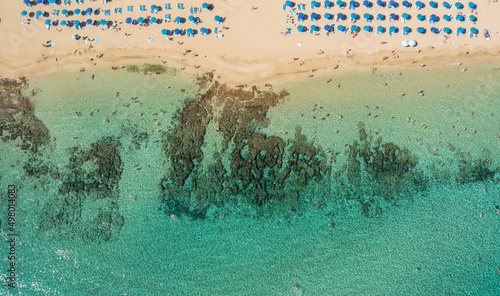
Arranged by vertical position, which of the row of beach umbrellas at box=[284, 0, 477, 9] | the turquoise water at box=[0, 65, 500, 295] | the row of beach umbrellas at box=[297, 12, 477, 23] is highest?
the row of beach umbrellas at box=[284, 0, 477, 9]

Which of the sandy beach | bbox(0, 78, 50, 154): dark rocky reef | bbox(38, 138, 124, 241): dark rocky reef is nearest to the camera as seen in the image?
bbox(38, 138, 124, 241): dark rocky reef

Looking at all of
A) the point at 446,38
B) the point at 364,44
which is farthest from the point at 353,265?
the point at 446,38

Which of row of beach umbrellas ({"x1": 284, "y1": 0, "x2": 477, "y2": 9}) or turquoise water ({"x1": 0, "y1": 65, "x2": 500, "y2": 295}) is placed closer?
turquoise water ({"x1": 0, "y1": 65, "x2": 500, "y2": 295})

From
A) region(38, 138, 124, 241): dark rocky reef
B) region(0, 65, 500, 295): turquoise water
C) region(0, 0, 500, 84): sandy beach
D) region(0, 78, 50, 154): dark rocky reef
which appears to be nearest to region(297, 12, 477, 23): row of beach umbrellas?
region(0, 0, 500, 84): sandy beach

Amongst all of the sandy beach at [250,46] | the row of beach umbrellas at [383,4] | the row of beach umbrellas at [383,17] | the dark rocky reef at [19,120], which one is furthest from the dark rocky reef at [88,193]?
the row of beach umbrellas at [383,4]

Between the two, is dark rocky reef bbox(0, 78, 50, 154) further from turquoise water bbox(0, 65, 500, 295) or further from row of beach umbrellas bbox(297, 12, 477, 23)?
row of beach umbrellas bbox(297, 12, 477, 23)

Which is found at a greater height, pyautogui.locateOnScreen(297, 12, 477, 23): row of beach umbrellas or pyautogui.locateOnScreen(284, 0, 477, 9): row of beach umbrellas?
pyautogui.locateOnScreen(284, 0, 477, 9): row of beach umbrellas
